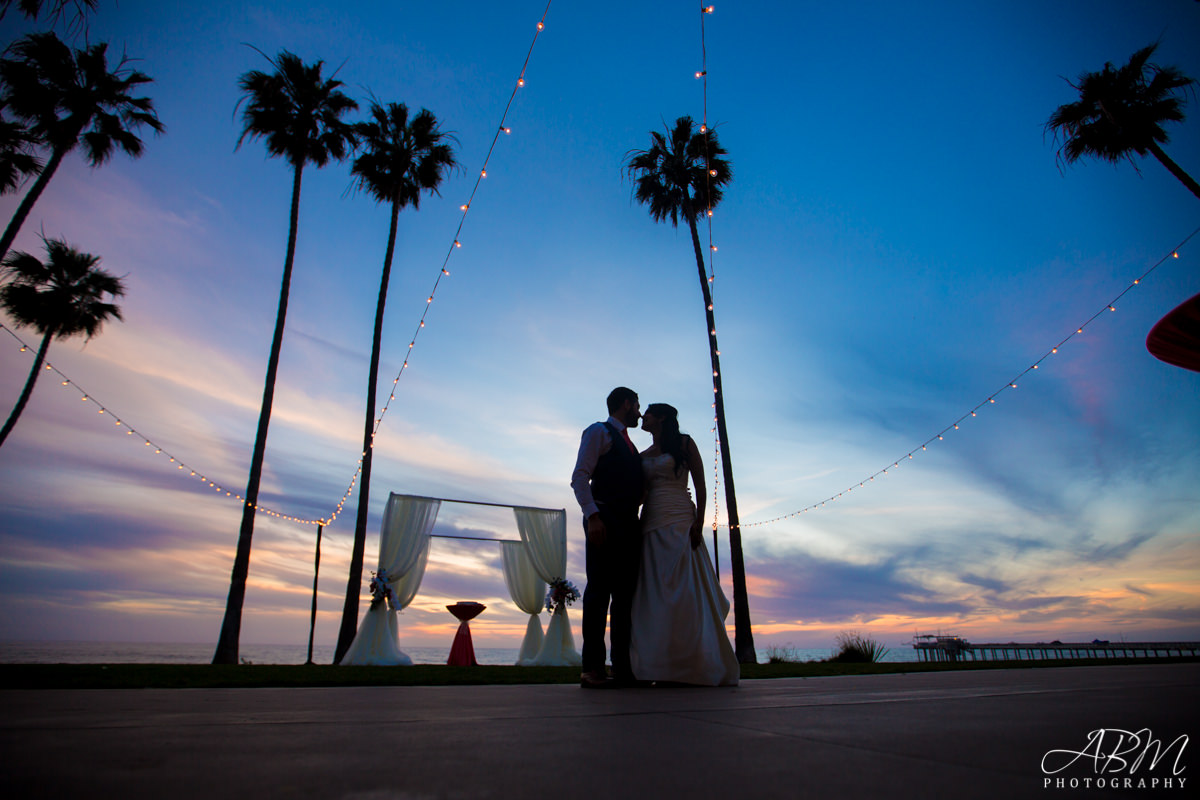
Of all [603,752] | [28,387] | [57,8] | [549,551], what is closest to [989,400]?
[549,551]

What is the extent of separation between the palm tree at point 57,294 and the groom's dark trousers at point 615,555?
52.6ft

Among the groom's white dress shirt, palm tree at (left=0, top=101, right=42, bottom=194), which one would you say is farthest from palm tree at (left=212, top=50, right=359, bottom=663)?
the groom's white dress shirt

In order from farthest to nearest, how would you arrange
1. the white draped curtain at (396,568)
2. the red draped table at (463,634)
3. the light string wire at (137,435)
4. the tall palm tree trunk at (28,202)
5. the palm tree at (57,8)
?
the red draped table at (463,634) < the tall palm tree trunk at (28,202) < the light string wire at (137,435) < the white draped curtain at (396,568) < the palm tree at (57,8)

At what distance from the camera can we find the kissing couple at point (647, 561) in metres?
3.11

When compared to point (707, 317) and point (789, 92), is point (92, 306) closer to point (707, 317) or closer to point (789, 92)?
point (707, 317)

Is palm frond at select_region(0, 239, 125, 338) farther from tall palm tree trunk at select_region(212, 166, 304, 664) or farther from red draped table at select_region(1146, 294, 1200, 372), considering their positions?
red draped table at select_region(1146, 294, 1200, 372)

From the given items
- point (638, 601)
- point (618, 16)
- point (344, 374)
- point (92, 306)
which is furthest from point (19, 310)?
point (638, 601)

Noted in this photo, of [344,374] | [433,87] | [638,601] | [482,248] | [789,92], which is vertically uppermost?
[433,87]

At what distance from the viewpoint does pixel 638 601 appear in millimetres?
3324

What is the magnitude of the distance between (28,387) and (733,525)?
→ 15.8 metres

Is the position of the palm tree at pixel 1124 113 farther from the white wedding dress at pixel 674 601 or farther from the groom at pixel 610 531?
the groom at pixel 610 531

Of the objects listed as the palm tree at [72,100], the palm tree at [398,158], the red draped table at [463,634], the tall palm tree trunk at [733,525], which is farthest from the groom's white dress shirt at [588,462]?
the palm tree at [72,100]

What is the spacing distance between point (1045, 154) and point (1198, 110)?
88.4 inches

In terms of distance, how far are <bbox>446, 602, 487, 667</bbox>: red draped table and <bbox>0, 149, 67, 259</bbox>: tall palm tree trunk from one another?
31.5 feet
